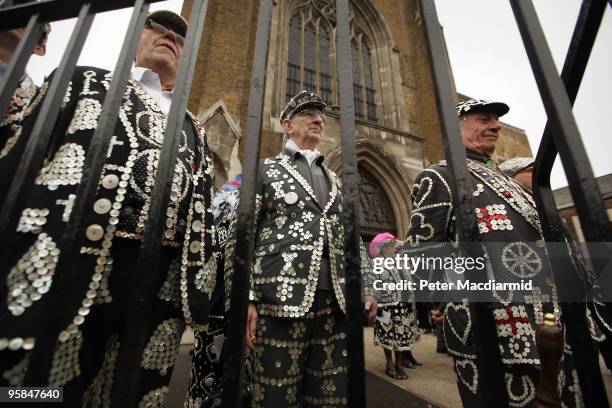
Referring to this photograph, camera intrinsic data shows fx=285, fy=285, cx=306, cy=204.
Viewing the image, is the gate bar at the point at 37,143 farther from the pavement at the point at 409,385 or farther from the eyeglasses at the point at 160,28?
the pavement at the point at 409,385

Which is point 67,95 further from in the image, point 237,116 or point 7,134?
point 237,116

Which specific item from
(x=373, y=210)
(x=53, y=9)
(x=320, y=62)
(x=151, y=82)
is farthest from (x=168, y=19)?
(x=320, y=62)

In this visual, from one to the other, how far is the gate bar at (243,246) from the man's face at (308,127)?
1294mm

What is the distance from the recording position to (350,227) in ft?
2.38

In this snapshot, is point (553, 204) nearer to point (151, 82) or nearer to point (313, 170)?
point (313, 170)

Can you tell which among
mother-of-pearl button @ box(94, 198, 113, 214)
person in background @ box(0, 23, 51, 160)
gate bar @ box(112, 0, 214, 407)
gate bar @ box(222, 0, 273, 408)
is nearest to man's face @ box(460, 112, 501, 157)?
gate bar @ box(222, 0, 273, 408)

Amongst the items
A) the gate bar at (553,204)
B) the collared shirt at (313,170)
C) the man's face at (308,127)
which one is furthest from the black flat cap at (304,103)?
the gate bar at (553,204)

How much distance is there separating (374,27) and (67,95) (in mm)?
12634

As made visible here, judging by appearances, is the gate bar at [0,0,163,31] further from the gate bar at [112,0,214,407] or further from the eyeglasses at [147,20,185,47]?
the eyeglasses at [147,20,185,47]

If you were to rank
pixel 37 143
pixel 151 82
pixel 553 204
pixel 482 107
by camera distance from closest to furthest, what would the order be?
pixel 37 143, pixel 553 204, pixel 151 82, pixel 482 107

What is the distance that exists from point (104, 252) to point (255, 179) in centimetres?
61

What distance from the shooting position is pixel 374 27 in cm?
1124

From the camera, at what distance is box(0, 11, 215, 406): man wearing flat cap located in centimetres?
80

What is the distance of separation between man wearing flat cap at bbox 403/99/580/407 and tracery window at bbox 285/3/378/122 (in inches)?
292
